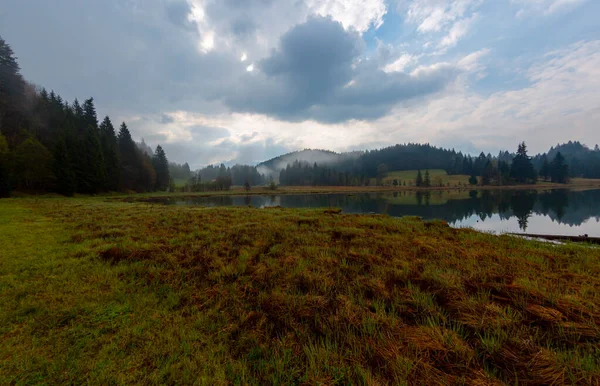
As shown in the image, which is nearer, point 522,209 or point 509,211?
point 509,211

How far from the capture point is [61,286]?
15.8 ft

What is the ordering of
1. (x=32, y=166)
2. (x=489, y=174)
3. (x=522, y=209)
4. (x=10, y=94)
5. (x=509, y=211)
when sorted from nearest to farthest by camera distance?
1. (x=509, y=211)
2. (x=522, y=209)
3. (x=32, y=166)
4. (x=10, y=94)
5. (x=489, y=174)

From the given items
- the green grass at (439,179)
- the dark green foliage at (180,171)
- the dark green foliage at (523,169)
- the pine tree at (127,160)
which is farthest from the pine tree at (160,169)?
the dark green foliage at (523,169)

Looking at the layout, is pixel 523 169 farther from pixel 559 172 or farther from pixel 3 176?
pixel 3 176

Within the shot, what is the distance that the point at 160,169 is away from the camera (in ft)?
271

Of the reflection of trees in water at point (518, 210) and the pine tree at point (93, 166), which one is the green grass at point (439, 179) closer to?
the reflection of trees in water at point (518, 210)

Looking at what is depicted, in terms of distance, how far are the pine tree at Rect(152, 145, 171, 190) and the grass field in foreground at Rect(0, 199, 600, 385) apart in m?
85.8

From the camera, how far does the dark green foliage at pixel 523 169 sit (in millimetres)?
92625

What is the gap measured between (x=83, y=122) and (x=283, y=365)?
9009 cm

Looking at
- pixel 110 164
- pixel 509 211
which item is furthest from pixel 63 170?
pixel 509 211

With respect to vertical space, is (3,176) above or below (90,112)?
below

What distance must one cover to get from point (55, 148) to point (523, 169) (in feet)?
512

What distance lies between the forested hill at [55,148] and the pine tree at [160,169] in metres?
8.93

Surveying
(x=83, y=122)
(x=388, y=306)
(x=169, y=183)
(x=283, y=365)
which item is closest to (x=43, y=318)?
(x=283, y=365)
